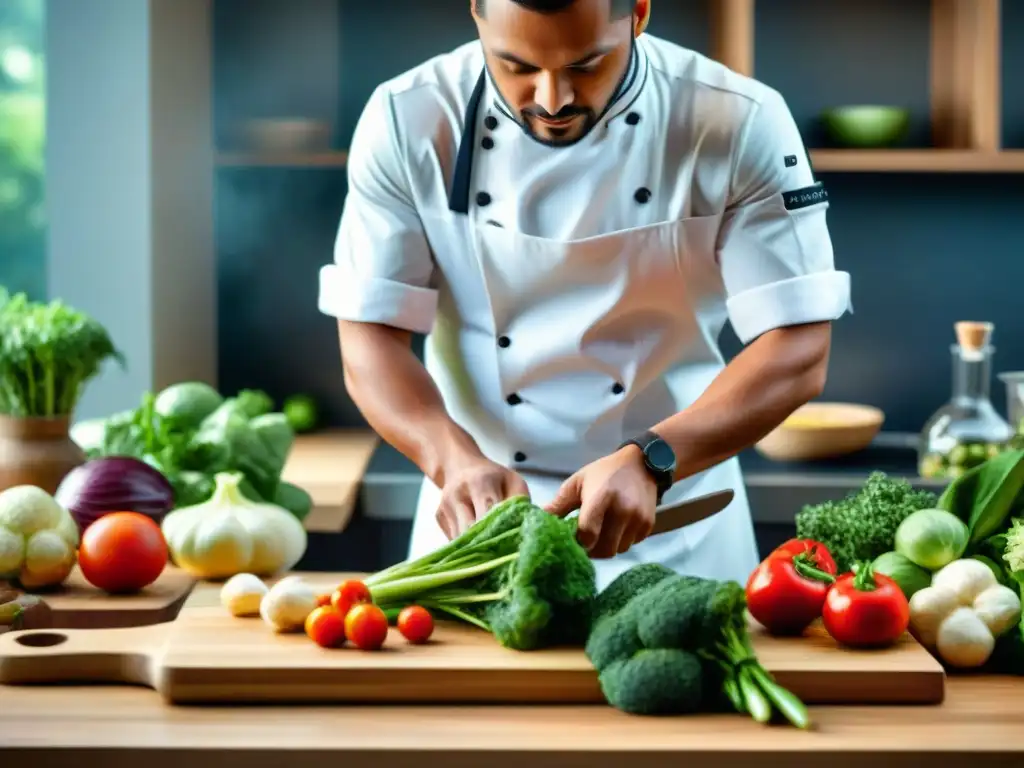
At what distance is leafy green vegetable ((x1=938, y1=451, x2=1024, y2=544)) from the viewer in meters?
1.68

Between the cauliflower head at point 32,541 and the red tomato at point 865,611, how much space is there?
0.98 metres

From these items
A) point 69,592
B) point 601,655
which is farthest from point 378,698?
point 69,592

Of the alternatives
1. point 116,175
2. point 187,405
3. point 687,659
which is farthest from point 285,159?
point 687,659

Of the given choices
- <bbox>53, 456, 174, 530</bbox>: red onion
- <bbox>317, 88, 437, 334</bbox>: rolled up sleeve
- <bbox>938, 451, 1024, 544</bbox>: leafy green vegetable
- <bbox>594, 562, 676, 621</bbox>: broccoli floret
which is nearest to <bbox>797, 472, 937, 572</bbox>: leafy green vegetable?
<bbox>938, 451, 1024, 544</bbox>: leafy green vegetable

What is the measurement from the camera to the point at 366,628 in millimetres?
1529

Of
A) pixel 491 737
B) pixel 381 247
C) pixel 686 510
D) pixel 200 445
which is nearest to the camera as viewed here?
pixel 491 737

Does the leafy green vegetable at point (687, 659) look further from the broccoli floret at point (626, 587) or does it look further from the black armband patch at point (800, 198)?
the black armband patch at point (800, 198)

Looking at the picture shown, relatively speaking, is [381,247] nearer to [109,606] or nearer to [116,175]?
[109,606]

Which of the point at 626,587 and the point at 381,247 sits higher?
the point at 381,247

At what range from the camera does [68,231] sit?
3203 millimetres

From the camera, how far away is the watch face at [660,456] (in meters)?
1.79

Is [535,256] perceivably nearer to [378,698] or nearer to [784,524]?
[378,698]

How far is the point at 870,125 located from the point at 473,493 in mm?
1972

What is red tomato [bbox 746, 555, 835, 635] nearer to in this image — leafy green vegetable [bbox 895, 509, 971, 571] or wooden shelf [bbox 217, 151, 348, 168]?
leafy green vegetable [bbox 895, 509, 971, 571]
